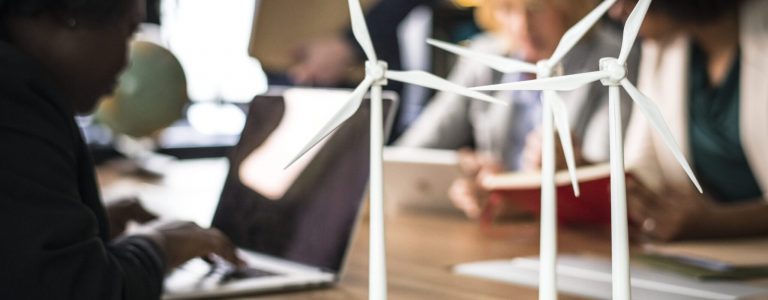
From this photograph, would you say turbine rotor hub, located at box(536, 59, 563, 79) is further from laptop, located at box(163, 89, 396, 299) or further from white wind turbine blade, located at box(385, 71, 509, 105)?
laptop, located at box(163, 89, 396, 299)

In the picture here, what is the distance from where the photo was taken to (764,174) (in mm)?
1657

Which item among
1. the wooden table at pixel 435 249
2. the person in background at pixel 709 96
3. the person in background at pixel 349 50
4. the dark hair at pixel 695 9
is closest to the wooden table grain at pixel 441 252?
the wooden table at pixel 435 249

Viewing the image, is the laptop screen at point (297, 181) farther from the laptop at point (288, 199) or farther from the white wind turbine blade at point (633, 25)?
the white wind turbine blade at point (633, 25)

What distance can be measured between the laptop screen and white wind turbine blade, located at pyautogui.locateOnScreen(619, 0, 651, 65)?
1.60ft

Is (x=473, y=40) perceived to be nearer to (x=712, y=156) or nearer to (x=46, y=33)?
(x=712, y=156)

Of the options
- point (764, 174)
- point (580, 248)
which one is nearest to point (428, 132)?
point (764, 174)

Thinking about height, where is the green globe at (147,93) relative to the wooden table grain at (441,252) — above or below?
above

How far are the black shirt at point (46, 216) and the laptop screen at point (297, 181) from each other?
8.7 inches

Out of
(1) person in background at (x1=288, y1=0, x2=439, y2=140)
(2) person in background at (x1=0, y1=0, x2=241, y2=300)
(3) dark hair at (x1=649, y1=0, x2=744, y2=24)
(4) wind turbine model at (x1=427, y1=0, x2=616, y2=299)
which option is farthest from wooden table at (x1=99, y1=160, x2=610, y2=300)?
(1) person in background at (x1=288, y1=0, x2=439, y2=140)

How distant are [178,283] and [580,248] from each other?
22.1 inches

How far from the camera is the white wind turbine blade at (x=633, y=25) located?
60cm

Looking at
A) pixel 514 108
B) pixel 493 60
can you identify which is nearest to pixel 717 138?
pixel 514 108

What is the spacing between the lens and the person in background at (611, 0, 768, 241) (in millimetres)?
1646

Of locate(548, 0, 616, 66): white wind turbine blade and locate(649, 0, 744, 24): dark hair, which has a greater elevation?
locate(649, 0, 744, 24): dark hair
